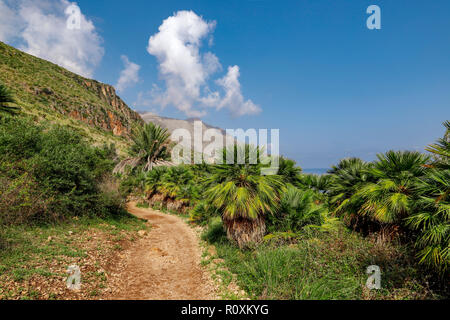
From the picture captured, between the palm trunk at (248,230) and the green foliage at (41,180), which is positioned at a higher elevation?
the green foliage at (41,180)

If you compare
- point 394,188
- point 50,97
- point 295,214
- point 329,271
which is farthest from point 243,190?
point 50,97

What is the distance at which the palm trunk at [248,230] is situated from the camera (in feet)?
23.2

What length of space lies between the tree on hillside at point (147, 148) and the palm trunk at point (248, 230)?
66.5 ft

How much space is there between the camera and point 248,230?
23.3ft

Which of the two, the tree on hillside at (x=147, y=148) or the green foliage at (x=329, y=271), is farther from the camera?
the tree on hillside at (x=147, y=148)

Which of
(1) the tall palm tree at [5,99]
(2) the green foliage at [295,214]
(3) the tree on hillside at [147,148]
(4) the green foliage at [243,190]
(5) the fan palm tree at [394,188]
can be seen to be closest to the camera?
(5) the fan palm tree at [394,188]

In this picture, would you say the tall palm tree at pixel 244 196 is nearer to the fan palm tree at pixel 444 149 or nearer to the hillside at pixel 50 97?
the fan palm tree at pixel 444 149

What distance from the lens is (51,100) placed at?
1518 inches

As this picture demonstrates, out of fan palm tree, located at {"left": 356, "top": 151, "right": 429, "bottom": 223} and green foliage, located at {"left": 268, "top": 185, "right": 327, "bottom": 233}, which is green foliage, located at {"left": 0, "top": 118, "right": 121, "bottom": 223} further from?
fan palm tree, located at {"left": 356, "top": 151, "right": 429, "bottom": 223}

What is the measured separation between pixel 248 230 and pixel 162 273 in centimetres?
328

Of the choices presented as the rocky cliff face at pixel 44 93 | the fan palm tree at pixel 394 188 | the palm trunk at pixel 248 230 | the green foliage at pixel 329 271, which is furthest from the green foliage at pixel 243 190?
the rocky cliff face at pixel 44 93

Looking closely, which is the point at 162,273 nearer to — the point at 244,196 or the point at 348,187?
the point at 244,196

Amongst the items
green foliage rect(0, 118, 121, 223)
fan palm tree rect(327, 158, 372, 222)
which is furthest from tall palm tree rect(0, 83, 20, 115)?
fan palm tree rect(327, 158, 372, 222)

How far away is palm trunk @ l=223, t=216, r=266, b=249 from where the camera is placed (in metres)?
7.08
